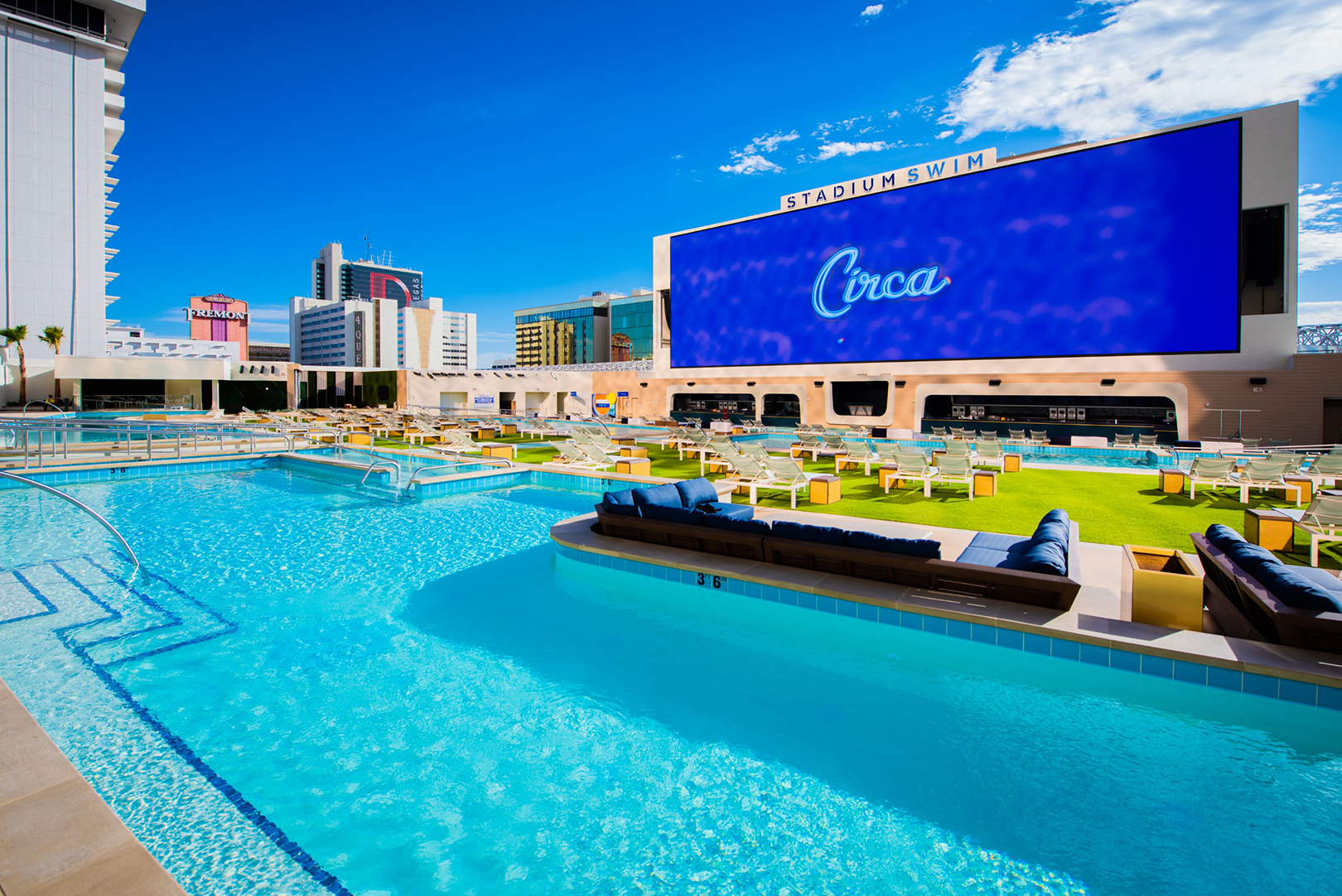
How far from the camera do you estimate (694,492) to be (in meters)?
8.09

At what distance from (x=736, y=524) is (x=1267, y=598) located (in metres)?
3.86

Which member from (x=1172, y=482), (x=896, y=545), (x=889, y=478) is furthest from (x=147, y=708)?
(x=1172, y=482)

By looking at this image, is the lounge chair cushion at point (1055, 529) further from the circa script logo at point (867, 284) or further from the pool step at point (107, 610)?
the circa script logo at point (867, 284)

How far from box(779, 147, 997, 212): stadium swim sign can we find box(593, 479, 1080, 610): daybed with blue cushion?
88.5 feet

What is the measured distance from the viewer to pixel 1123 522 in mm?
8492

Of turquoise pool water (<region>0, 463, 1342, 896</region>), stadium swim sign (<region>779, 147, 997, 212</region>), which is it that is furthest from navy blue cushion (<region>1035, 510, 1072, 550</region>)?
stadium swim sign (<region>779, 147, 997, 212</region>)

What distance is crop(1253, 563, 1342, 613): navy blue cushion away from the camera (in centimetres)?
365

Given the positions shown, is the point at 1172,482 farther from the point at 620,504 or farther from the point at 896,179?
the point at 896,179

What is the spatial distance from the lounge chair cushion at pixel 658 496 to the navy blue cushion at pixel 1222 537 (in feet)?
15.9

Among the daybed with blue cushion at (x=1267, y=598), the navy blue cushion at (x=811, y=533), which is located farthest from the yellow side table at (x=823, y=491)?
the daybed with blue cushion at (x=1267, y=598)

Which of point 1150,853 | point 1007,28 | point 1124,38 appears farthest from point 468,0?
point 1150,853

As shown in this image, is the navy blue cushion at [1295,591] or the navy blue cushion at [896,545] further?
the navy blue cushion at [896,545]

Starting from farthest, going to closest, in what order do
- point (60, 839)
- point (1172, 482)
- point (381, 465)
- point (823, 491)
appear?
point (381, 465)
point (1172, 482)
point (823, 491)
point (60, 839)

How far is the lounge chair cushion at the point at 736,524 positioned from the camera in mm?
A: 6098
